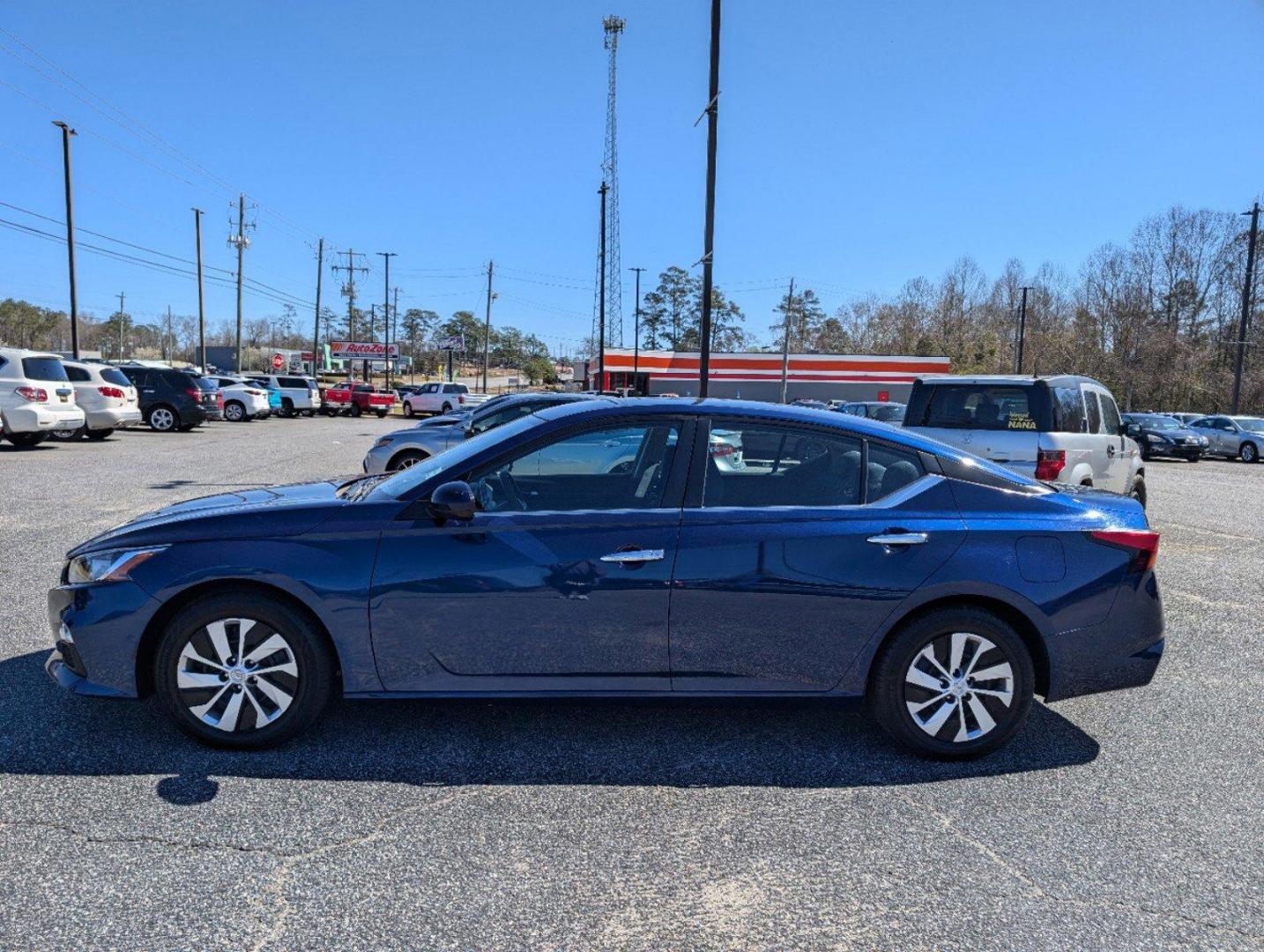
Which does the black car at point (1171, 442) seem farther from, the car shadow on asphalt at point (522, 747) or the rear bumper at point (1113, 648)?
the car shadow on asphalt at point (522, 747)

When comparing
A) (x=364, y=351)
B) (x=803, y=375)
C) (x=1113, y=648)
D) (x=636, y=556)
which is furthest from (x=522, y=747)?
(x=364, y=351)

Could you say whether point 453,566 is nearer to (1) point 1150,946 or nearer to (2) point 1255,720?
(1) point 1150,946

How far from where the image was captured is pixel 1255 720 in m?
4.22

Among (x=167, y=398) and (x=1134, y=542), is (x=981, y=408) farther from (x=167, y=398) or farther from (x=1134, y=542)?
(x=167, y=398)

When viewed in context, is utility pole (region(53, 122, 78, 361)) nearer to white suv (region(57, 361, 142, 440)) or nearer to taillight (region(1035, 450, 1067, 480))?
white suv (region(57, 361, 142, 440))

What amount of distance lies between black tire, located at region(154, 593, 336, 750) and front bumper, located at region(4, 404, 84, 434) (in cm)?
1508

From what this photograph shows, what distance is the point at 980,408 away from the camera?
8.70 m

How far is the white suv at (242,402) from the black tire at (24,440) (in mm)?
14058


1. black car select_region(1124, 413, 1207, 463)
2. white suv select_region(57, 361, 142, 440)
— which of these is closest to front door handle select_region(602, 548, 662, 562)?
white suv select_region(57, 361, 142, 440)

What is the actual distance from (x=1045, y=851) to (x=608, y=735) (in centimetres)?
180

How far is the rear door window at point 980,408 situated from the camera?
8.41 metres

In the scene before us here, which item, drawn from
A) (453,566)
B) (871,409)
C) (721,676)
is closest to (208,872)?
(453,566)

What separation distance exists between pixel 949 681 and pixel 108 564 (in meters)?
3.57

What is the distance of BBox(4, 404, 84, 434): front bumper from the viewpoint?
15430 millimetres
